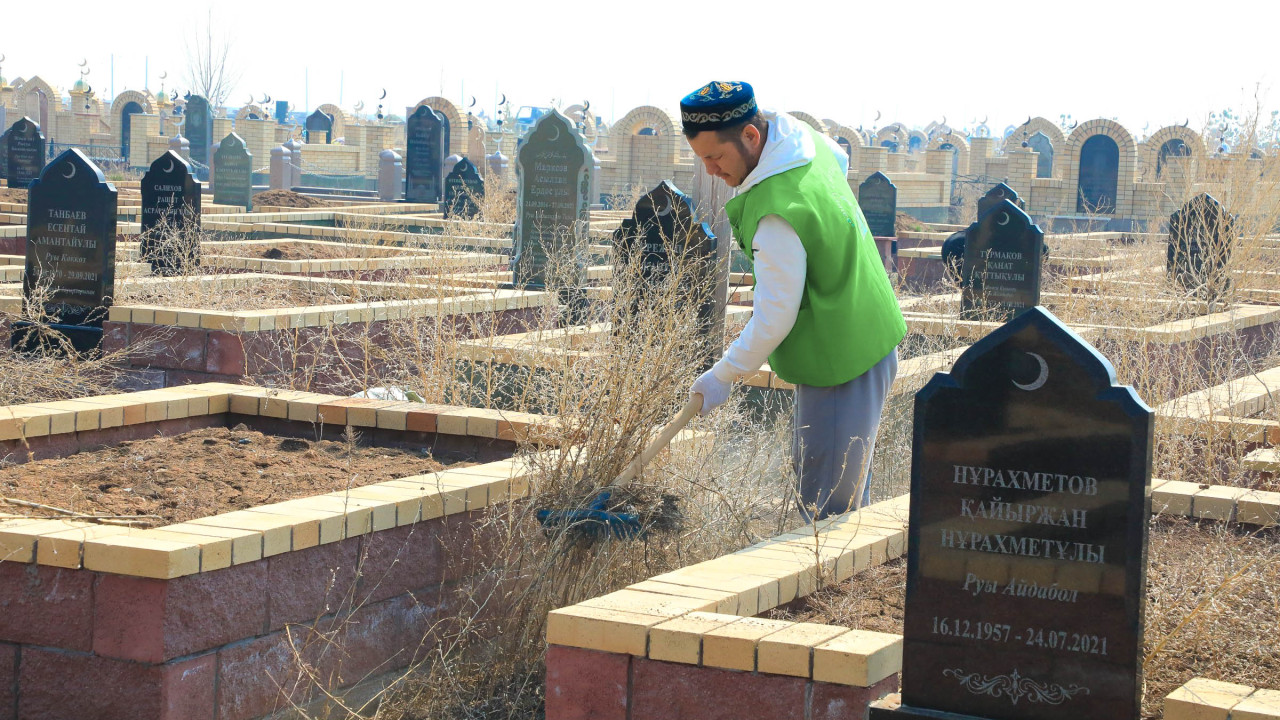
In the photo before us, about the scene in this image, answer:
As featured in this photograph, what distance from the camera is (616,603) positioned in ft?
11.1

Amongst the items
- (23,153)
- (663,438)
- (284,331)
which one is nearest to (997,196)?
(284,331)

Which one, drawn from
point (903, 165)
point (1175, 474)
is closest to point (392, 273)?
point (1175, 474)

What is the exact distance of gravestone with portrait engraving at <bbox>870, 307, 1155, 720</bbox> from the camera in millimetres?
2822

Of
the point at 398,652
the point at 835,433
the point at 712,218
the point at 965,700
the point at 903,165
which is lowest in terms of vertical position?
the point at 398,652

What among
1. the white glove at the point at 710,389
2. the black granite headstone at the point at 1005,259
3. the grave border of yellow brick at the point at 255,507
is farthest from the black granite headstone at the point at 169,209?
the white glove at the point at 710,389

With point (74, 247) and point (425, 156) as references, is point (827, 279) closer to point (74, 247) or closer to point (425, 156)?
point (74, 247)

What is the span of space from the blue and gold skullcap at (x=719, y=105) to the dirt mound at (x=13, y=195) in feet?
61.4

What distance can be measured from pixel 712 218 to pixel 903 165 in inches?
1363

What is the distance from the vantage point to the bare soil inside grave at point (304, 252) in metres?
12.8

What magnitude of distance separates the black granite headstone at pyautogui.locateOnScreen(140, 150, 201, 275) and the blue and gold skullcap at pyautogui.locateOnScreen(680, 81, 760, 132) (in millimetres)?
7974

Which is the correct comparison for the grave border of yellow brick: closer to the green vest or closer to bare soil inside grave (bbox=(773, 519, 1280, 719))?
the green vest

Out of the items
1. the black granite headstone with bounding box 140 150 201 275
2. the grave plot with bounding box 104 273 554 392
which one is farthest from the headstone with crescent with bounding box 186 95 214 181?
the grave plot with bounding box 104 273 554 392

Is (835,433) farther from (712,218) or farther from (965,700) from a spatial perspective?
(712,218)

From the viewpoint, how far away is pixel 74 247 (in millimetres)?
8727
